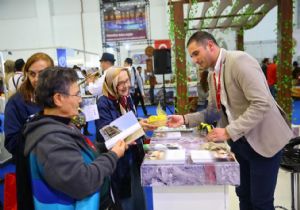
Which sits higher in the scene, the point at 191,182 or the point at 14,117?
the point at 14,117

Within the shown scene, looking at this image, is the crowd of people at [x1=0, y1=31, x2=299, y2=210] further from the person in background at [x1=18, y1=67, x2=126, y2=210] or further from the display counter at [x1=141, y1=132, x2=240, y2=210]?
the display counter at [x1=141, y1=132, x2=240, y2=210]

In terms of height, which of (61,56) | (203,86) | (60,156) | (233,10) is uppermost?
(233,10)

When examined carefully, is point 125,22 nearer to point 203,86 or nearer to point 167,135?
point 203,86

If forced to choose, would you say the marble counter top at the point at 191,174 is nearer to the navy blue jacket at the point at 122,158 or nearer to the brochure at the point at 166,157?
the brochure at the point at 166,157

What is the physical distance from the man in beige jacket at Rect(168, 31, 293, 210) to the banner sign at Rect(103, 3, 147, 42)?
10814mm

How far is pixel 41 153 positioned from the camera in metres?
1.17

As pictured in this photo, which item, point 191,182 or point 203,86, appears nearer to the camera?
point 191,182

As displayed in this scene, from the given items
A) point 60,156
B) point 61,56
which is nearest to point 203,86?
point 61,56

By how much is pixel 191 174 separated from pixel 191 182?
4cm

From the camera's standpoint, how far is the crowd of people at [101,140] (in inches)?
47.1

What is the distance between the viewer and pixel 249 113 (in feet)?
5.44

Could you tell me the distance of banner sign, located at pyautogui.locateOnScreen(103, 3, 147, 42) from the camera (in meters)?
12.3

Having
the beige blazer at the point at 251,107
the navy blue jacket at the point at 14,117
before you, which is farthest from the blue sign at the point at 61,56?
the beige blazer at the point at 251,107

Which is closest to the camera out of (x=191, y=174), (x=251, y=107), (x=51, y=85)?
(x=51, y=85)
